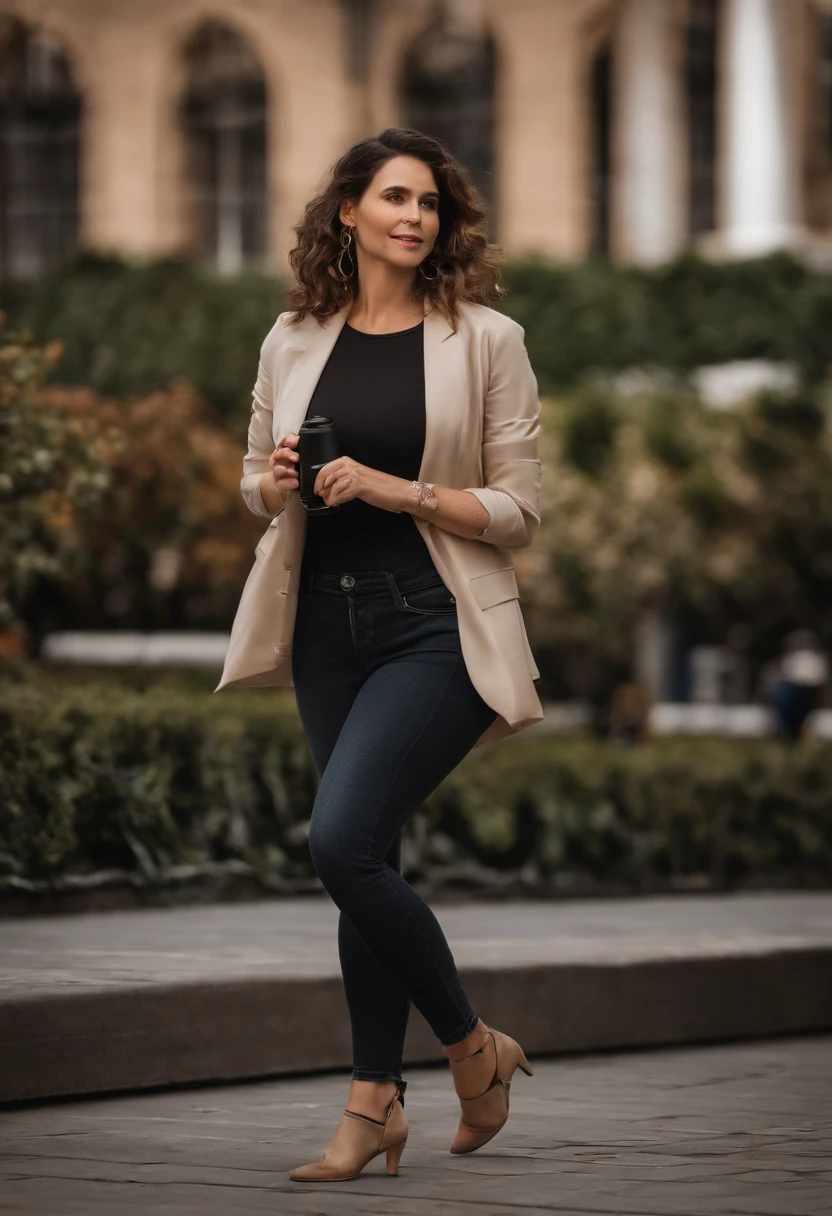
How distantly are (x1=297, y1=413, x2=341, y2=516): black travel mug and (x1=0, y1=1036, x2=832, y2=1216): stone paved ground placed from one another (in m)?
1.33

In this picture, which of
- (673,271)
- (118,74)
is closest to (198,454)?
(673,271)

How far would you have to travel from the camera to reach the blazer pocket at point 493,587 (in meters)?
4.94

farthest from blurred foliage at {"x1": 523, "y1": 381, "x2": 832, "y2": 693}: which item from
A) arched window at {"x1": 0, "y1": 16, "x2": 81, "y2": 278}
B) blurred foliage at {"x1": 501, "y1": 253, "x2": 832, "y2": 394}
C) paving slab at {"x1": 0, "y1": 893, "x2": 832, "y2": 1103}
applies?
arched window at {"x1": 0, "y1": 16, "x2": 81, "y2": 278}

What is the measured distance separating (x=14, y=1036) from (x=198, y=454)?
12.8 metres

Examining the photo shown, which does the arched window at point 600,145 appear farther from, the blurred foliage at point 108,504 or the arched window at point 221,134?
the blurred foliage at point 108,504

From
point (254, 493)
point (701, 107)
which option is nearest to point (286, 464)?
point (254, 493)

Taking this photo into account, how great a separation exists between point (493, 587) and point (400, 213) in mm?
788

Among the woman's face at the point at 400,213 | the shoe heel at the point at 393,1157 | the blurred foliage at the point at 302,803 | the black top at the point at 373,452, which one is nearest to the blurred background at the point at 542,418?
the blurred foliage at the point at 302,803

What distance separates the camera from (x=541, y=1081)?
6.77 metres

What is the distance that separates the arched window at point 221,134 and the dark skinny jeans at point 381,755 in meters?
43.3

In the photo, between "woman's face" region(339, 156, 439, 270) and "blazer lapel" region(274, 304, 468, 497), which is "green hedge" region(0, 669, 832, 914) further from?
"woman's face" region(339, 156, 439, 270)

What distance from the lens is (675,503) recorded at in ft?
97.9

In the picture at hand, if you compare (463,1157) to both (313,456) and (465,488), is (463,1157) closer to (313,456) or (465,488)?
(465,488)

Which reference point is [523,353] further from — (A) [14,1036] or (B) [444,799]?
(B) [444,799]
